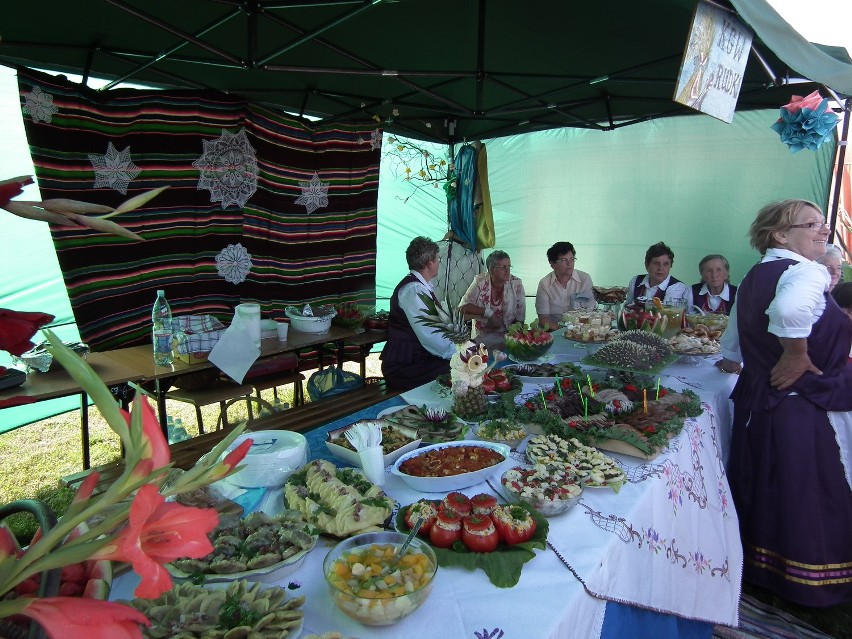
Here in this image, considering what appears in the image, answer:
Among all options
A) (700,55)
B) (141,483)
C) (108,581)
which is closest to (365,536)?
(108,581)

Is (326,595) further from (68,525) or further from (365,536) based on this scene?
(68,525)

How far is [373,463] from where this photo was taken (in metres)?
1.77

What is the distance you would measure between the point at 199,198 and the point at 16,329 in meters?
4.90

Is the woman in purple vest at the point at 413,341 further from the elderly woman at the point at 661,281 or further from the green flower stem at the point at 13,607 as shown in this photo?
the green flower stem at the point at 13,607

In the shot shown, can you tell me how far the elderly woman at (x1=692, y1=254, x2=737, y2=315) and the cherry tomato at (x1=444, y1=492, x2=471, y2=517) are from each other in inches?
154

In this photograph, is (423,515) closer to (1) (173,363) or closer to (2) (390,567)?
(2) (390,567)

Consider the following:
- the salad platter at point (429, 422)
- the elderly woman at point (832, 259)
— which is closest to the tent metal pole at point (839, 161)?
the elderly woman at point (832, 259)

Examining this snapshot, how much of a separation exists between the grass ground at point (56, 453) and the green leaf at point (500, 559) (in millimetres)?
2228

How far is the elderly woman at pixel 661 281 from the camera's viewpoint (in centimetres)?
472

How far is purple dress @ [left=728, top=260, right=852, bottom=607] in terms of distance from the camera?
2670 mm

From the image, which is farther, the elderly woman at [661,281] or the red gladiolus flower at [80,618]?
the elderly woman at [661,281]

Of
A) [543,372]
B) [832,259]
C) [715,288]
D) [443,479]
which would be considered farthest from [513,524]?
[715,288]

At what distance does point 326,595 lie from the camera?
1.28 metres

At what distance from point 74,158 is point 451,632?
447cm
